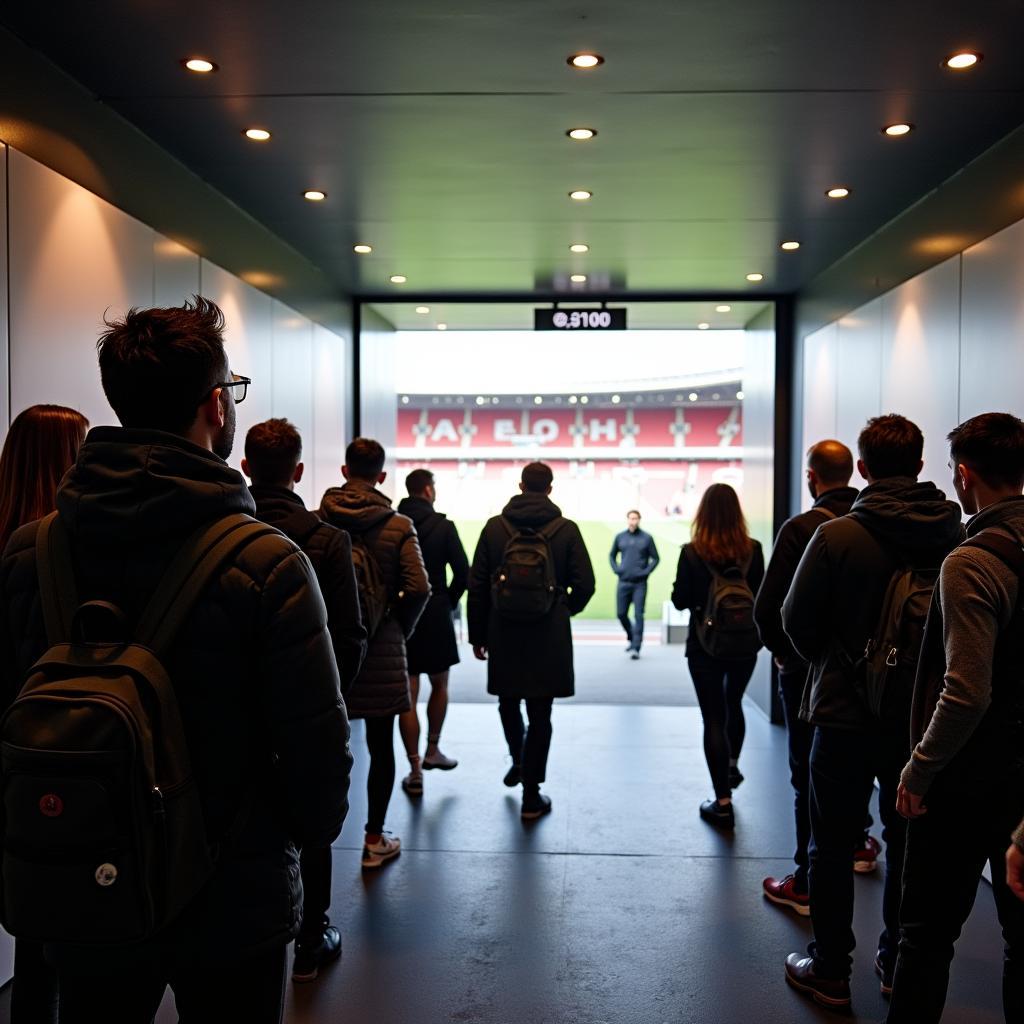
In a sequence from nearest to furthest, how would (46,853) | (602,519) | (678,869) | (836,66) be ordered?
(46,853) < (836,66) < (678,869) < (602,519)

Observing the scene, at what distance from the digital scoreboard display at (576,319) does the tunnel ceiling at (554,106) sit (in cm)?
160

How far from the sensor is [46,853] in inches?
59.6

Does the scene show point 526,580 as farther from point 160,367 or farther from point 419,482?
point 160,367

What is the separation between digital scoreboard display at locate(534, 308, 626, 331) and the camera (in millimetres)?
8242

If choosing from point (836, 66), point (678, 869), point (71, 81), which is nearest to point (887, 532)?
point (836, 66)

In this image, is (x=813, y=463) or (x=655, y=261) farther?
(x=655, y=261)

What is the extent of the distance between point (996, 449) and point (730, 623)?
2414 millimetres

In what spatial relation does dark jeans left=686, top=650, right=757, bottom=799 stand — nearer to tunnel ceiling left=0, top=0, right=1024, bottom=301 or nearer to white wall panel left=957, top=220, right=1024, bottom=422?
white wall panel left=957, top=220, right=1024, bottom=422

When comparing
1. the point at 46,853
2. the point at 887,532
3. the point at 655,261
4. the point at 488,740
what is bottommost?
the point at 488,740

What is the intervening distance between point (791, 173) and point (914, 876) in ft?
12.0

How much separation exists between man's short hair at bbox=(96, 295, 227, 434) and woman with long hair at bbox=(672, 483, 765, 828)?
11.5ft

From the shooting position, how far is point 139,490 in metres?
1.61

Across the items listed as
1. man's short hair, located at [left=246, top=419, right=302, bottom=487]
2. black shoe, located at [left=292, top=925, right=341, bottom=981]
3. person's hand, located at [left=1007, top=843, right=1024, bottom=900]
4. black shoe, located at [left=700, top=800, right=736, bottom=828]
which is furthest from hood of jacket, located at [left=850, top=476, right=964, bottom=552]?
black shoe, located at [left=700, top=800, right=736, bottom=828]

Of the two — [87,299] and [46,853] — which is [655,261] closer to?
[87,299]
